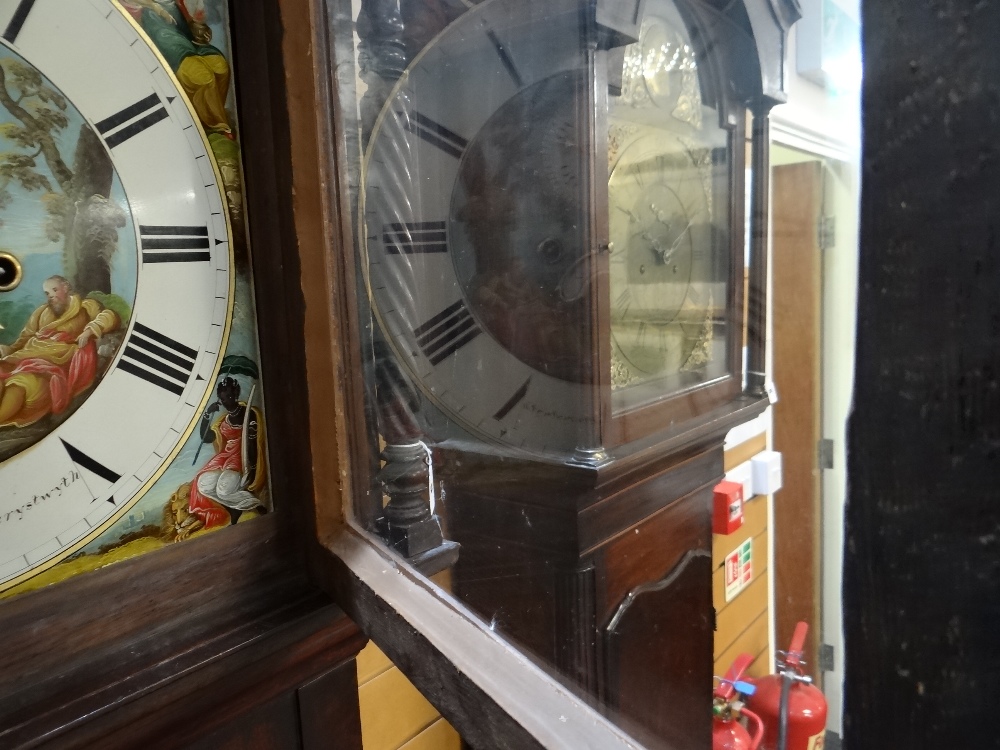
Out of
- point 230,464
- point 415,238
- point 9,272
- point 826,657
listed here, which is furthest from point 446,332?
point 826,657

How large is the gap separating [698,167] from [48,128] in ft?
1.82

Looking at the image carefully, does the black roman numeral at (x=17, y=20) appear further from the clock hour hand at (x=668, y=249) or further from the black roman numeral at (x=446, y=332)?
the clock hour hand at (x=668, y=249)

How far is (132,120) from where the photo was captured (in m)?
0.44

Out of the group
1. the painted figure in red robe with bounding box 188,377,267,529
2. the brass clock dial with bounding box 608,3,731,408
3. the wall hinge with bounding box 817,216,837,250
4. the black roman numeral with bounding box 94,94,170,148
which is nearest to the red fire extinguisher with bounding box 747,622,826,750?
the wall hinge with bounding box 817,216,837,250

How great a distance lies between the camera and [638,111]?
631mm

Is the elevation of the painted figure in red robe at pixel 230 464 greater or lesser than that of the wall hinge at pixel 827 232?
lesser

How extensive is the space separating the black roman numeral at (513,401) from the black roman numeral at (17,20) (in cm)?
43

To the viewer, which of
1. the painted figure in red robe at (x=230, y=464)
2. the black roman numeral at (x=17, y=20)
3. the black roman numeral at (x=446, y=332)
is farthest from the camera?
the black roman numeral at (x=446, y=332)

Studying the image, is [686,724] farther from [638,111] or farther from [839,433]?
[638,111]

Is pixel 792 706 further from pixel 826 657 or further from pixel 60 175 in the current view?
pixel 60 175

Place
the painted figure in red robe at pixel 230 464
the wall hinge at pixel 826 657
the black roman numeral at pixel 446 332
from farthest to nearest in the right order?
the black roman numeral at pixel 446 332
the painted figure in red robe at pixel 230 464
the wall hinge at pixel 826 657

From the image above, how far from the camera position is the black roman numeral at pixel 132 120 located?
432mm

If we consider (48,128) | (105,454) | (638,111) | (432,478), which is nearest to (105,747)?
(105,454)

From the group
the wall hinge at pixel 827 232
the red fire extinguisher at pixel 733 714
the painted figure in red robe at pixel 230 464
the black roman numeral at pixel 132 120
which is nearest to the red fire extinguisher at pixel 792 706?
the red fire extinguisher at pixel 733 714
